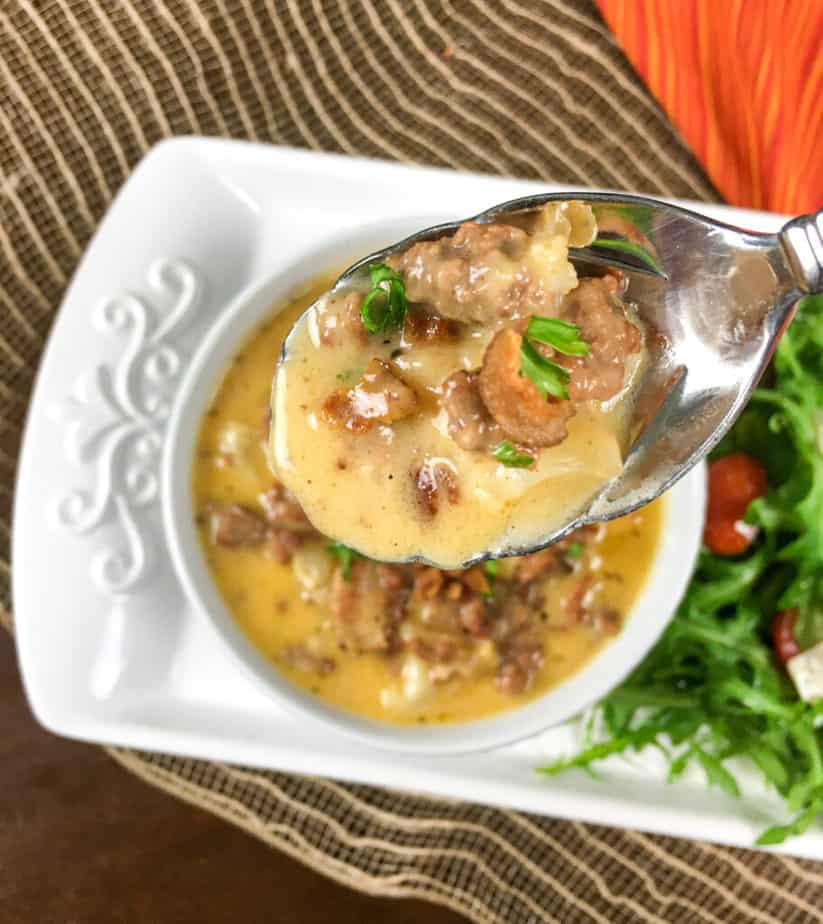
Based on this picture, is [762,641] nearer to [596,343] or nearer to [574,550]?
[574,550]

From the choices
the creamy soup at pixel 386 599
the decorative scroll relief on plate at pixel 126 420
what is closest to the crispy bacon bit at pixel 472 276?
the creamy soup at pixel 386 599

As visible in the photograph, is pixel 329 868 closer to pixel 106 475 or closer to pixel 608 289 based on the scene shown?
pixel 106 475

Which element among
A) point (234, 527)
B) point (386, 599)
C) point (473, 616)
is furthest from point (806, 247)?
point (234, 527)

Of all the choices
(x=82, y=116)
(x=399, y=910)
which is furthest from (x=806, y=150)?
(x=399, y=910)

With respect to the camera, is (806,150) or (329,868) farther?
(329,868)

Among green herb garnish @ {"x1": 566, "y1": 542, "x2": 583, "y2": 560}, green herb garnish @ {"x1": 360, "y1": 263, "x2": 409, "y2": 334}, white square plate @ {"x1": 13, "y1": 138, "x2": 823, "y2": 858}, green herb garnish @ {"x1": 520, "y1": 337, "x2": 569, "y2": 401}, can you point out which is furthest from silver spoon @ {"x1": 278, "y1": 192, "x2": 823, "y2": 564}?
white square plate @ {"x1": 13, "y1": 138, "x2": 823, "y2": 858}

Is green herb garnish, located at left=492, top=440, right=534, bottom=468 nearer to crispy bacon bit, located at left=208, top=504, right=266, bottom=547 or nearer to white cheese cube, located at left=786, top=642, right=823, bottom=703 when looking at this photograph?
crispy bacon bit, located at left=208, top=504, right=266, bottom=547
